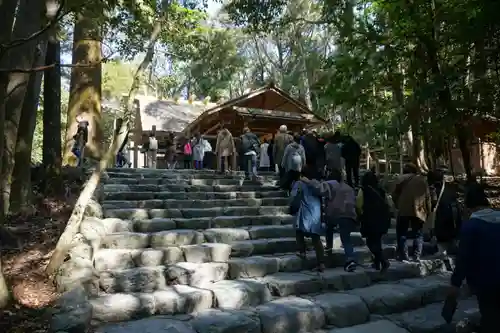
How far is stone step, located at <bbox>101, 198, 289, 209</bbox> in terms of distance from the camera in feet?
24.5

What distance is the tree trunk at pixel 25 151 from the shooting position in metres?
7.12

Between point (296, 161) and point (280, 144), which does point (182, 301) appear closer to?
point (296, 161)

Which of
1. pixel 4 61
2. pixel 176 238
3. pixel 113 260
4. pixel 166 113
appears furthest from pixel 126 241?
pixel 166 113

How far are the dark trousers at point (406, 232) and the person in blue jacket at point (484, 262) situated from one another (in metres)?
3.33

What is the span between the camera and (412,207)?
638 centimetres

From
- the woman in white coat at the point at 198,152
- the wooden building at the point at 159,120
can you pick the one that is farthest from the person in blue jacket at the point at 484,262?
the wooden building at the point at 159,120

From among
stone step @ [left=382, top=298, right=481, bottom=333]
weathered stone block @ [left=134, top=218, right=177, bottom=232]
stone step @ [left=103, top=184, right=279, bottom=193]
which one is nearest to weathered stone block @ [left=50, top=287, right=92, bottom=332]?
weathered stone block @ [left=134, top=218, right=177, bottom=232]

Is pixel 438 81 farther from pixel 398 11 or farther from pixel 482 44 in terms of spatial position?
pixel 398 11

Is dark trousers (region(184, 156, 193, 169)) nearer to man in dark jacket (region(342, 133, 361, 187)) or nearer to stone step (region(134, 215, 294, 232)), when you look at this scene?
man in dark jacket (region(342, 133, 361, 187))

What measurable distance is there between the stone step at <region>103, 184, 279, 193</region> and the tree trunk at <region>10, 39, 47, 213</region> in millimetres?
1368

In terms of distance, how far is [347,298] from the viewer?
4.98m

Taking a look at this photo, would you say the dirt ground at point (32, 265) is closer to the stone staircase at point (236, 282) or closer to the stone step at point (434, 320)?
the stone staircase at point (236, 282)

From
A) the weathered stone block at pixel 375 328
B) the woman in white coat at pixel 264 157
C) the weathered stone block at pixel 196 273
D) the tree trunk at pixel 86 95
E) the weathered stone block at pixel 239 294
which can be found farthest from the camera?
the woman in white coat at pixel 264 157

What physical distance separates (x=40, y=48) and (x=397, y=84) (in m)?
9.46
